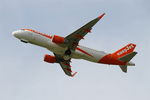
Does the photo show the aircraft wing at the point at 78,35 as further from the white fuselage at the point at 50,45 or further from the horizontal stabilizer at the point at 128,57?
the horizontal stabilizer at the point at 128,57

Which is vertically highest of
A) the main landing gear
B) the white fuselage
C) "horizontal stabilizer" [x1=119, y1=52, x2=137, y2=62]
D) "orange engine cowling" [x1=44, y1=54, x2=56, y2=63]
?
"horizontal stabilizer" [x1=119, y1=52, x2=137, y2=62]

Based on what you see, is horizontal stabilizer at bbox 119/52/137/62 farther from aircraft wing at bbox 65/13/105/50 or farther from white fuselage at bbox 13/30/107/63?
aircraft wing at bbox 65/13/105/50

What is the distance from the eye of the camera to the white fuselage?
81.4 metres

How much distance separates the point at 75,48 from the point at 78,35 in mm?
3890

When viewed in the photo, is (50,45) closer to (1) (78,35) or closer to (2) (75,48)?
(2) (75,48)

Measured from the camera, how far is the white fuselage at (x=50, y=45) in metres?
81.4

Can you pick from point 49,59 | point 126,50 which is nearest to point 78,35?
point 49,59

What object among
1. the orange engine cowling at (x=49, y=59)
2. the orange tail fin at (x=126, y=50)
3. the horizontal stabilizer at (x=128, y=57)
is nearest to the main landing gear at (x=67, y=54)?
the orange engine cowling at (x=49, y=59)

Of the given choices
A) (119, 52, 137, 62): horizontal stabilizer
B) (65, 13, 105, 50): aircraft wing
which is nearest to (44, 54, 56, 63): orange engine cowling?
(65, 13, 105, 50): aircraft wing

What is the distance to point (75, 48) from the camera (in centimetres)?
8325

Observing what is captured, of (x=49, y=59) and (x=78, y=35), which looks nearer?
(x=78, y=35)

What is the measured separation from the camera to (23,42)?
8175 centimetres

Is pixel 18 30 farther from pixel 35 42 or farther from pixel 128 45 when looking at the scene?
pixel 128 45

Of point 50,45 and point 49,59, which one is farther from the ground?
point 50,45
